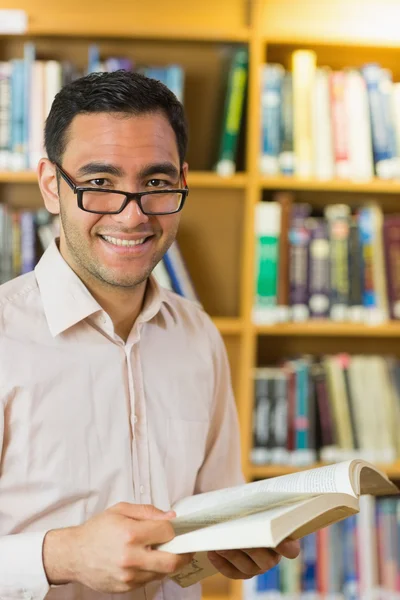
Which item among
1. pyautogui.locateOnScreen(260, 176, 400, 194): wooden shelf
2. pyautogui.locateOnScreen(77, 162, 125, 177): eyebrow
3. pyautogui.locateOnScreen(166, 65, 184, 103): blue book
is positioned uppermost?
pyautogui.locateOnScreen(166, 65, 184, 103): blue book

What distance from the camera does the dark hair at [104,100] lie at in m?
1.23

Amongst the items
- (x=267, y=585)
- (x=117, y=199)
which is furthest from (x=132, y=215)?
(x=267, y=585)

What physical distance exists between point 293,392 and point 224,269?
447 millimetres

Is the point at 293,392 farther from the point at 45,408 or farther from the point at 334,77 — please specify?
the point at 45,408

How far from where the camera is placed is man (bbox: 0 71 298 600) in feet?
3.89

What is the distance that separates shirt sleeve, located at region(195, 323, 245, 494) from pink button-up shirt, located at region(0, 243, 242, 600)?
0.04m

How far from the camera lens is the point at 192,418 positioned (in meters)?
1.38

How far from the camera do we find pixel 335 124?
90.2 inches

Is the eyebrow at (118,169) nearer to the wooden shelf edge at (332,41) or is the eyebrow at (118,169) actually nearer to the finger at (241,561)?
the finger at (241,561)

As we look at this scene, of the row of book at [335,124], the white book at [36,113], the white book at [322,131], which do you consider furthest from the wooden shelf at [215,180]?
the white book at [36,113]

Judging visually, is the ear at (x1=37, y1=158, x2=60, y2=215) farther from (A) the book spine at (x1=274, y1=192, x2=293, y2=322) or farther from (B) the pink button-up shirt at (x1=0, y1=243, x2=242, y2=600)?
(A) the book spine at (x1=274, y1=192, x2=293, y2=322)

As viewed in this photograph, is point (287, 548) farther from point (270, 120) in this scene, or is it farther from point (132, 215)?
point (270, 120)

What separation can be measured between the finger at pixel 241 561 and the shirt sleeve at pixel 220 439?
0.33 metres

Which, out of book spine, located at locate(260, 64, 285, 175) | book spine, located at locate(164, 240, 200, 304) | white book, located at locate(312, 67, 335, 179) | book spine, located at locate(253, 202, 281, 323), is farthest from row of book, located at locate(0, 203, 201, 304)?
white book, located at locate(312, 67, 335, 179)
